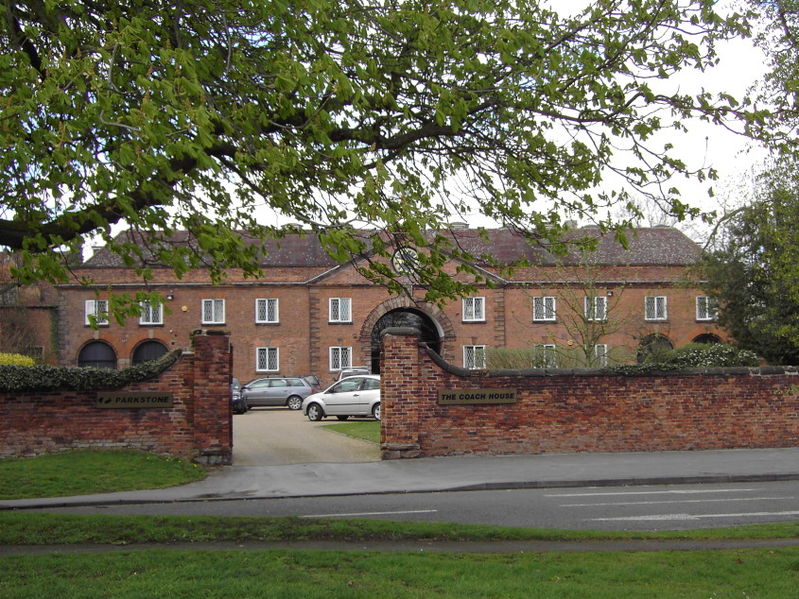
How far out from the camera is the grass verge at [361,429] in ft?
72.2

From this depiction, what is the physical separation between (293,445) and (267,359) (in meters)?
26.5

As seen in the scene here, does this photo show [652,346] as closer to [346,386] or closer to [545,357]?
[545,357]

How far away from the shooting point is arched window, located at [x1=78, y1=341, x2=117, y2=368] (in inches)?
1837

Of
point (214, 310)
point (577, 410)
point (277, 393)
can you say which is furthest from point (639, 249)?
point (577, 410)

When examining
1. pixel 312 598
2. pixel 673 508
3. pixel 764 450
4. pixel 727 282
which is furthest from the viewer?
pixel 727 282

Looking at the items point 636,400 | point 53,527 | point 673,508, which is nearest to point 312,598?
point 53,527

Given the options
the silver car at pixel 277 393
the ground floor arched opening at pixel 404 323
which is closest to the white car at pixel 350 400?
the silver car at pixel 277 393

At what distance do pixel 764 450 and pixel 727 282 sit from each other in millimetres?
17540

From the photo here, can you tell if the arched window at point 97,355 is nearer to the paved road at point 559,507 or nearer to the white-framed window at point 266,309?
the white-framed window at point 266,309

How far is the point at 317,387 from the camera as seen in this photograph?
130 ft

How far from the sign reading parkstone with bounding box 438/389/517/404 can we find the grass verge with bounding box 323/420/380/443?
3692 millimetres

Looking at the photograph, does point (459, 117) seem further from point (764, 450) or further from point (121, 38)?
point (764, 450)

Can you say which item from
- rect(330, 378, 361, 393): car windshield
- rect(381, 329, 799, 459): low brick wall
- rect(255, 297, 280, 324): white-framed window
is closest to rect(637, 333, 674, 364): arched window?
rect(381, 329, 799, 459): low brick wall

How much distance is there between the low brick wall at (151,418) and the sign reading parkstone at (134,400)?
0.08 m
